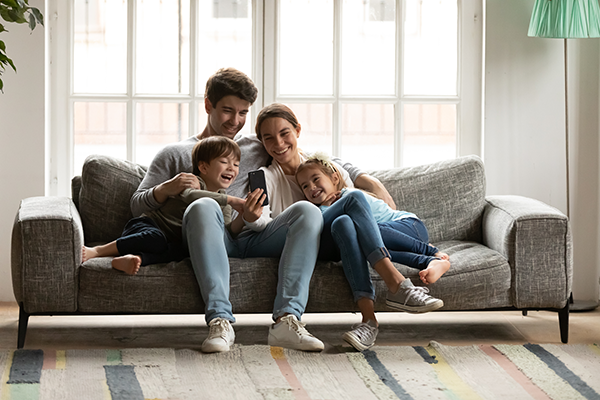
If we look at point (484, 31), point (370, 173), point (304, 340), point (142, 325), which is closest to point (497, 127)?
point (484, 31)

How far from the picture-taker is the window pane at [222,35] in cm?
338

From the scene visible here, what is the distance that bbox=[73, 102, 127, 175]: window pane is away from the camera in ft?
11.1

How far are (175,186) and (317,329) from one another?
78 cm

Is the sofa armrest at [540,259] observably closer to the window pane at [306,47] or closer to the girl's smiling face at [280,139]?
the girl's smiling face at [280,139]

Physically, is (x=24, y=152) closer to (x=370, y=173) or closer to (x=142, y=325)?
(x=142, y=325)

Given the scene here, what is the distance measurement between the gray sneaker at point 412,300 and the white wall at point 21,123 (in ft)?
5.82

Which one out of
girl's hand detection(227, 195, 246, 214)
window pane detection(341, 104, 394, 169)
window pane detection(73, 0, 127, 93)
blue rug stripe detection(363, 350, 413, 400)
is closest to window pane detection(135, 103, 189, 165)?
window pane detection(73, 0, 127, 93)

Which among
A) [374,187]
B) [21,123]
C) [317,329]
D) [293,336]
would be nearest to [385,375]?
[293,336]

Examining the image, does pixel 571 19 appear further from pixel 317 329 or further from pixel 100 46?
pixel 100 46

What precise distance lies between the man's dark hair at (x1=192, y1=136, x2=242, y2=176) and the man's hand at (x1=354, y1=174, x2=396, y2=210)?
20.8 inches

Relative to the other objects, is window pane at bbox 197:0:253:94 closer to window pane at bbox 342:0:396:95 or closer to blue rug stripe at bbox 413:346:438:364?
window pane at bbox 342:0:396:95

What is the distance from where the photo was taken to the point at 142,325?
9.27ft

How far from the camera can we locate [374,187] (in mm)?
2834

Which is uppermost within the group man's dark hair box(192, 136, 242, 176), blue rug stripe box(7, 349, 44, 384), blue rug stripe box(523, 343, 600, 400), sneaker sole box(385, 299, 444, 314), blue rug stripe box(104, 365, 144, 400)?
man's dark hair box(192, 136, 242, 176)
